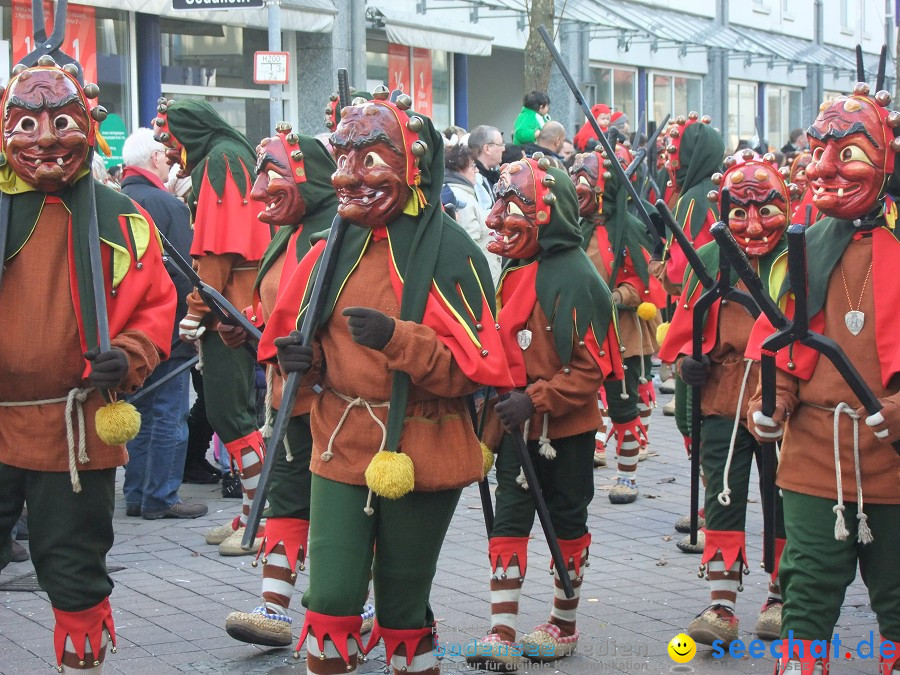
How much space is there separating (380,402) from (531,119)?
1017cm

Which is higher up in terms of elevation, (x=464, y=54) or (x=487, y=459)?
(x=464, y=54)

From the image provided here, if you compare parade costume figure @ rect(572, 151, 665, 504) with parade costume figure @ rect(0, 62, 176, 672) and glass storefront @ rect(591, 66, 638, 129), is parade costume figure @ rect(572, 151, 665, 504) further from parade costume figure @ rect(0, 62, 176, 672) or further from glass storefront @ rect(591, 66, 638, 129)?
glass storefront @ rect(591, 66, 638, 129)

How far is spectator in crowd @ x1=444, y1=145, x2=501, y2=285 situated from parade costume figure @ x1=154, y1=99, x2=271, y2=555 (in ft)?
8.07

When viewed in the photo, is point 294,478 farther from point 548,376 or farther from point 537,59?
point 537,59

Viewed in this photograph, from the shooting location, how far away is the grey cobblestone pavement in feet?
17.8

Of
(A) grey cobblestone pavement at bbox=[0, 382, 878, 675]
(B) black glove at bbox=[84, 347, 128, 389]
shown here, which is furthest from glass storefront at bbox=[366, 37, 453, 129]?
Answer: (B) black glove at bbox=[84, 347, 128, 389]

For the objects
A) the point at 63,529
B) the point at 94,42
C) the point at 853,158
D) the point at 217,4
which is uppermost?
the point at 94,42

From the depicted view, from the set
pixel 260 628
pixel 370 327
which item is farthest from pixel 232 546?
pixel 370 327

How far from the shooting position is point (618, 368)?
18.9ft

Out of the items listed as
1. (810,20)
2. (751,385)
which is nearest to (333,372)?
(751,385)

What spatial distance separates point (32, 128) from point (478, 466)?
187cm

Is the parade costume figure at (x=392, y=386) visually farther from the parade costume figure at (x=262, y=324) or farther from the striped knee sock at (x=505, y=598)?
the parade costume figure at (x=262, y=324)

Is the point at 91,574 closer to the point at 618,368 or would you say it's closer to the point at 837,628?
the point at 618,368

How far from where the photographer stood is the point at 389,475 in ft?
13.7
